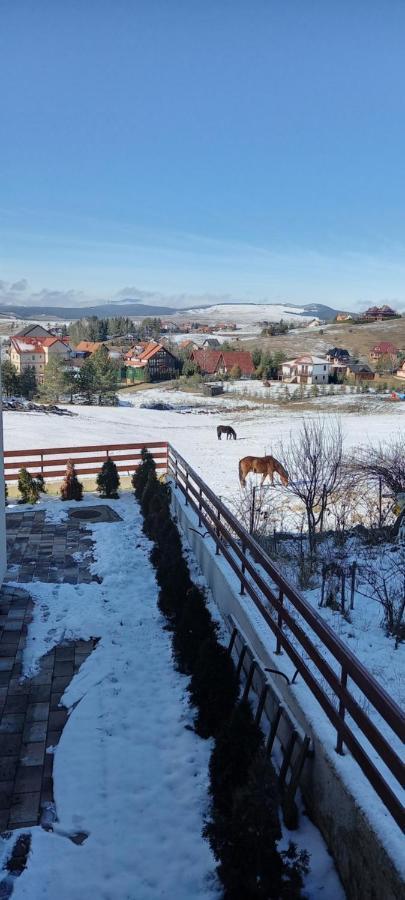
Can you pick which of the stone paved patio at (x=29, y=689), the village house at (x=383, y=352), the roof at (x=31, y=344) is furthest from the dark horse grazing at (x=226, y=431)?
the village house at (x=383, y=352)

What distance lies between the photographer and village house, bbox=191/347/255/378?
48.4m

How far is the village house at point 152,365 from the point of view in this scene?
4697 centimetres

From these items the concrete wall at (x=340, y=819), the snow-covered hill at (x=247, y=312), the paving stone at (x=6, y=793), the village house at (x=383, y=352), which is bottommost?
the paving stone at (x=6, y=793)

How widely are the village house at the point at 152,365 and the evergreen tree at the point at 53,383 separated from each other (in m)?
11.3

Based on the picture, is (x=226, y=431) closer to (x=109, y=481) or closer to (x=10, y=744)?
(x=109, y=481)

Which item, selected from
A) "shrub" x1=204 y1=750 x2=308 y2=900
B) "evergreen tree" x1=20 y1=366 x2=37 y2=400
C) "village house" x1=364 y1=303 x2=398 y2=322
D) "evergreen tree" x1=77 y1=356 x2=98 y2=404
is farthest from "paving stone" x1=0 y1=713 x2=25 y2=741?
"village house" x1=364 y1=303 x2=398 y2=322

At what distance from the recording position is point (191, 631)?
4.32 m

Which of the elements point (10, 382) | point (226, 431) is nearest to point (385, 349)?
point (10, 382)

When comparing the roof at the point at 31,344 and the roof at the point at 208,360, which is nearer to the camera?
the roof at the point at 31,344

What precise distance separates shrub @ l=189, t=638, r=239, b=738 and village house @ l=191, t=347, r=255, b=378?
4426 cm

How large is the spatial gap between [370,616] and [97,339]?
257 feet

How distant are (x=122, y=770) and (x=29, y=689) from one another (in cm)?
109

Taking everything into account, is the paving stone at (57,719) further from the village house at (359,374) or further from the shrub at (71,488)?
the village house at (359,374)

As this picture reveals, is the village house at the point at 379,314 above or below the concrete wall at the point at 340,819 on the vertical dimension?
above
